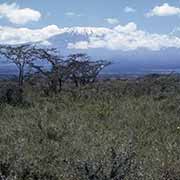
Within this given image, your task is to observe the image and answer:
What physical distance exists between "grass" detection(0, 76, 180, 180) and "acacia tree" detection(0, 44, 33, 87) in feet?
65.0

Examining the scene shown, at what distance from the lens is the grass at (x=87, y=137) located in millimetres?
6965

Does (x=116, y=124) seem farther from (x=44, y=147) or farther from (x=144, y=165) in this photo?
(x=144, y=165)

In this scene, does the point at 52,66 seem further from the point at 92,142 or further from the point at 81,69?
the point at 92,142

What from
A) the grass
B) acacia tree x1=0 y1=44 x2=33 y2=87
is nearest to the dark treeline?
acacia tree x1=0 y1=44 x2=33 y2=87

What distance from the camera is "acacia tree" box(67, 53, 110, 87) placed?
127 feet

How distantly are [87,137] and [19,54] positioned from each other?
26979 millimetres

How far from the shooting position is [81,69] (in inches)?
1565

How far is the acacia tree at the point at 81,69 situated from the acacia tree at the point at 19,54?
3.17 metres

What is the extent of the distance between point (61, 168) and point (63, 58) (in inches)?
1301

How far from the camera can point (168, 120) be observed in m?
12.7

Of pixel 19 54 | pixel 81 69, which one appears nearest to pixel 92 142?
pixel 19 54

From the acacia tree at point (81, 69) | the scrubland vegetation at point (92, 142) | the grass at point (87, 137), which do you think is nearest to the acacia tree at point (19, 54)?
the acacia tree at point (81, 69)

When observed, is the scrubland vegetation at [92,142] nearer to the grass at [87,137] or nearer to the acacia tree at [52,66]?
the grass at [87,137]

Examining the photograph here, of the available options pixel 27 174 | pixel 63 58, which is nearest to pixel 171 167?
pixel 27 174
